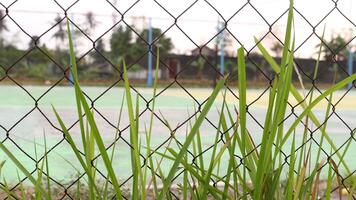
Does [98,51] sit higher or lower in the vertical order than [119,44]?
lower

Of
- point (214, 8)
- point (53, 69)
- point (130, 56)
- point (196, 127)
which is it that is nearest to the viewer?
point (196, 127)

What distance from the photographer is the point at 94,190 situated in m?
0.69

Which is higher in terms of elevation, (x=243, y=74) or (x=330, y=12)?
(x=330, y=12)

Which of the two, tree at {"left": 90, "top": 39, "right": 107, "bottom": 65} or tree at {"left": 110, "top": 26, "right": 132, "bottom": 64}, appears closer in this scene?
tree at {"left": 90, "top": 39, "right": 107, "bottom": 65}

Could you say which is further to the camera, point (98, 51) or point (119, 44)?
point (119, 44)

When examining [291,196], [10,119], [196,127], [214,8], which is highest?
[214,8]

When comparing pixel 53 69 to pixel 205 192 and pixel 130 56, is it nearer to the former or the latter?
pixel 130 56

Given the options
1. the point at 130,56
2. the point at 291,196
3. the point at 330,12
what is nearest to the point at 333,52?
the point at 330,12

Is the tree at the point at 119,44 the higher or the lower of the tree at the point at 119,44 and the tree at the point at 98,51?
the higher

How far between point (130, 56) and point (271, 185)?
19.3 metres

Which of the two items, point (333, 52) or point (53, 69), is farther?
point (53, 69)

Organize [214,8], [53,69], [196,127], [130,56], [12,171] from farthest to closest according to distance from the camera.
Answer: [130,56] < [53,69] < [12,171] < [214,8] < [196,127]

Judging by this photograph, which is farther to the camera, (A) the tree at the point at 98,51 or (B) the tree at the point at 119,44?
(B) the tree at the point at 119,44

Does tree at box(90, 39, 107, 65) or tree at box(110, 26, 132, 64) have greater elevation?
tree at box(110, 26, 132, 64)
